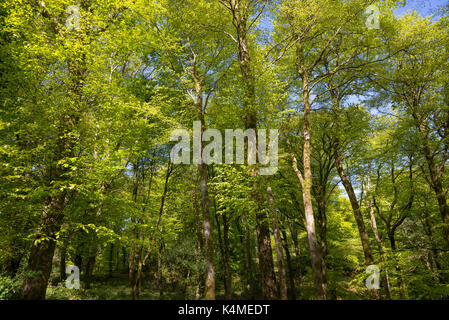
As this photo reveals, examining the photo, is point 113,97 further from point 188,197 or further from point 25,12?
point 188,197

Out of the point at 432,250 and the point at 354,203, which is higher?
the point at 354,203

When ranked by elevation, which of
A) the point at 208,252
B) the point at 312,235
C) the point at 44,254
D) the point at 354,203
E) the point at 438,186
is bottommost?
the point at 208,252

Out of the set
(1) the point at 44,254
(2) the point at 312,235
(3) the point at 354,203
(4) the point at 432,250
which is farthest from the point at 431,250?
(1) the point at 44,254

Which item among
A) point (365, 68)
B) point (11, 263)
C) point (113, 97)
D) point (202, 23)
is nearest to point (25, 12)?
point (113, 97)

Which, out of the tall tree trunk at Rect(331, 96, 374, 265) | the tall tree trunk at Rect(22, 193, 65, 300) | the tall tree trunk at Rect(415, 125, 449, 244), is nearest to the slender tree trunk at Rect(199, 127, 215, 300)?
the tall tree trunk at Rect(22, 193, 65, 300)

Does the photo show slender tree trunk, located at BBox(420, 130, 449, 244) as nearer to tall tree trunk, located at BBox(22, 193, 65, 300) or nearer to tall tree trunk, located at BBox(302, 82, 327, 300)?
tall tree trunk, located at BBox(302, 82, 327, 300)

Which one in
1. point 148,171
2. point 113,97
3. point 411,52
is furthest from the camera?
point 148,171

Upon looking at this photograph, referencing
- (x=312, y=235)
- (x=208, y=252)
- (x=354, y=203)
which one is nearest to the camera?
(x=312, y=235)

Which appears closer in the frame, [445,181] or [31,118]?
[31,118]

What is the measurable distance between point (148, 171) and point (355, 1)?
17113 mm

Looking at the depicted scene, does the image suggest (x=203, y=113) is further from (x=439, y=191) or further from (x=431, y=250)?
(x=431, y=250)

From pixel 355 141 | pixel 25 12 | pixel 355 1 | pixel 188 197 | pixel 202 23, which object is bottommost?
→ pixel 188 197

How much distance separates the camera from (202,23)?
11211mm
